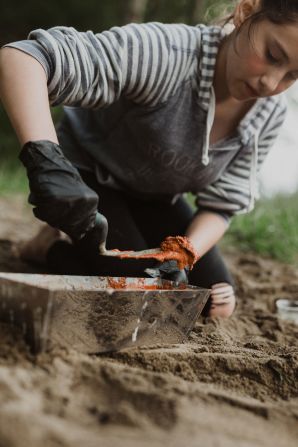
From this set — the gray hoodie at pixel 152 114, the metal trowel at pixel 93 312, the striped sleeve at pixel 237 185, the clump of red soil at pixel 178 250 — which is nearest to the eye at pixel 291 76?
the gray hoodie at pixel 152 114

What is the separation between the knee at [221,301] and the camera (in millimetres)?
1960

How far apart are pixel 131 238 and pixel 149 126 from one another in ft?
1.31

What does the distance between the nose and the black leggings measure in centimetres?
70

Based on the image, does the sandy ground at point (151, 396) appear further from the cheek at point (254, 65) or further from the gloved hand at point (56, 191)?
the cheek at point (254, 65)

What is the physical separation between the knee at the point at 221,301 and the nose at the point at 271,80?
0.74m

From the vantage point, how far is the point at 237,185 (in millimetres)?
2129

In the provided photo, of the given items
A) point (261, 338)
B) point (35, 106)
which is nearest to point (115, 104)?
point (35, 106)

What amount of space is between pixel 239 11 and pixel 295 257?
1.88m

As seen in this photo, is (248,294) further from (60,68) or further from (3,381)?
(3,381)

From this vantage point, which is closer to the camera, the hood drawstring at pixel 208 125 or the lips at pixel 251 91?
the lips at pixel 251 91

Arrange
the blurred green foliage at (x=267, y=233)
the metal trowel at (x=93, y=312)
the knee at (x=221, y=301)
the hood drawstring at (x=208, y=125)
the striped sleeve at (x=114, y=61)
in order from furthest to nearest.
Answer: the blurred green foliage at (x=267, y=233) < the knee at (x=221, y=301) < the hood drawstring at (x=208, y=125) < the striped sleeve at (x=114, y=61) < the metal trowel at (x=93, y=312)

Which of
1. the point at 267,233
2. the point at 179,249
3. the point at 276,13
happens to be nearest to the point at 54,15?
the point at 267,233

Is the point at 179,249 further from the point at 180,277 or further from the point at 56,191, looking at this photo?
the point at 56,191

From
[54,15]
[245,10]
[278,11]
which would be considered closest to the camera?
[278,11]
